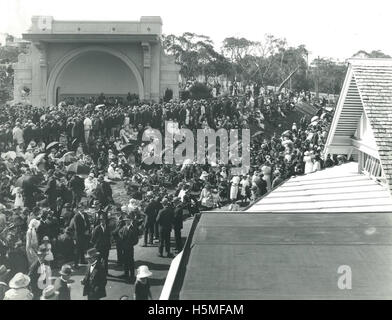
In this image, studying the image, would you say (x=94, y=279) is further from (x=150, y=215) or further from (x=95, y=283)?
(x=150, y=215)

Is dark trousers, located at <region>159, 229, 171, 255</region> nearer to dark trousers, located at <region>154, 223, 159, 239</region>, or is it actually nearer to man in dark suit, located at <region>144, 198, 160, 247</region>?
man in dark suit, located at <region>144, 198, 160, 247</region>

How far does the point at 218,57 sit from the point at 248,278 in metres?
41.8

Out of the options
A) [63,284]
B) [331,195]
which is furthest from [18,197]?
[331,195]

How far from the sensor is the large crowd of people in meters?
9.44

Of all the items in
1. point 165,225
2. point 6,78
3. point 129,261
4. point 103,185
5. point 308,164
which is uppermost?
point 6,78

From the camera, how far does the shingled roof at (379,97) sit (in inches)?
330

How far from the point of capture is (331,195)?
10.8m

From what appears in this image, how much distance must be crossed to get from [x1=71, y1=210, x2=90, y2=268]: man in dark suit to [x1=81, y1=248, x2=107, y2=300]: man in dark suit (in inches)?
79.7

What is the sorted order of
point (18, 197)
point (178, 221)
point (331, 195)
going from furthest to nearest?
point (18, 197) → point (178, 221) → point (331, 195)

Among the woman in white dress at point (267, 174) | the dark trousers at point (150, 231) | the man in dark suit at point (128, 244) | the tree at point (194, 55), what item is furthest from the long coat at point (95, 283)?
the tree at point (194, 55)

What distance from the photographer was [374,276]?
6.01m

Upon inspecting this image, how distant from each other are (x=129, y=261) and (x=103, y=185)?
3.32 meters
